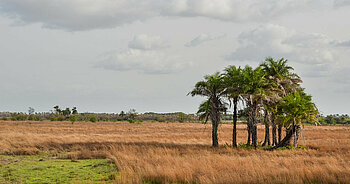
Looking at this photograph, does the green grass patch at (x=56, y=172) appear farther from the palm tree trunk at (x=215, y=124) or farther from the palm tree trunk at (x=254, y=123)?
the palm tree trunk at (x=254, y=123)

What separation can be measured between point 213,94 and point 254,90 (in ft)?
13.7

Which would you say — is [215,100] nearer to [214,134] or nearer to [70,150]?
[214,134]

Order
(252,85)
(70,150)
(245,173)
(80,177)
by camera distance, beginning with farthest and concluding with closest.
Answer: (252,85), (70,150), (80,177), (245,173)

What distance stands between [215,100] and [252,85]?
4.27 meters

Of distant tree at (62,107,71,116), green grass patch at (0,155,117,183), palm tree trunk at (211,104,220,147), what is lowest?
green grass patch at (0,155,117,183)

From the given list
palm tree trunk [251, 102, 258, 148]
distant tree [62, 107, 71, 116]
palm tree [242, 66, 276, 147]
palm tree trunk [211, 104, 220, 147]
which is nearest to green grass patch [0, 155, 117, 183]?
palm tree trunk [211, 104, 220, 147]

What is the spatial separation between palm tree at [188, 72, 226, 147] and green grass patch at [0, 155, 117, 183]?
48.8 ft

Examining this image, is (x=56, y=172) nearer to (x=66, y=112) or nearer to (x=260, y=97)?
(x=260, y=97)

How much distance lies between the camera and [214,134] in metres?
29.5

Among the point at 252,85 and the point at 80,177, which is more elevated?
the point at 252,85

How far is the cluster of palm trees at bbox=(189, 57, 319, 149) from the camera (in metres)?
26.5

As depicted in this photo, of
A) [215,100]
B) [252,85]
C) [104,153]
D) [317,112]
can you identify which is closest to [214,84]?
[215,100]

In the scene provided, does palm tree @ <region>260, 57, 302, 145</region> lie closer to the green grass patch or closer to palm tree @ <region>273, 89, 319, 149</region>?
palm tree @ <region>273, 89, 319, 149</region>

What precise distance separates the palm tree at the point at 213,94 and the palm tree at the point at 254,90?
8.43 ft
